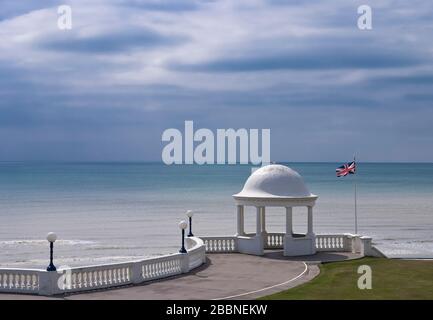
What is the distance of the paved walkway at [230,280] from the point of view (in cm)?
2167

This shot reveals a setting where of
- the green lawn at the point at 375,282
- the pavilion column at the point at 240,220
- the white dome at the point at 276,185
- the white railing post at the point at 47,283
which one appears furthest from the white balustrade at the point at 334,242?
the white railing post at the point at 47,283

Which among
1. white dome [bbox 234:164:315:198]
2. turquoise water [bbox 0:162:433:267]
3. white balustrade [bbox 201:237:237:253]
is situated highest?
white dome [bbox 234:164:315:198]

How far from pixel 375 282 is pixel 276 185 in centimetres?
850

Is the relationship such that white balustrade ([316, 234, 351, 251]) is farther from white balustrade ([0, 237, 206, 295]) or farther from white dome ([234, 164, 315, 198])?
white balustrade ([0, 237, 206, 295])

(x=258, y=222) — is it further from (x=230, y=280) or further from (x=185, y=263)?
(x=230, y=280)

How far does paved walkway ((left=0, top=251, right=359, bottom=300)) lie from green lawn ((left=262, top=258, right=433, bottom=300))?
673 mm

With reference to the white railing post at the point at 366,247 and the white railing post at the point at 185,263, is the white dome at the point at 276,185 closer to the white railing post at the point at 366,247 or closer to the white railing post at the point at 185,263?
the white railing post at the point at 366,247

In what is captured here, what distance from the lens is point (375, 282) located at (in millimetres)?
24547

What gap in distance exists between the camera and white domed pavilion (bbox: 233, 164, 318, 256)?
31.3 metres

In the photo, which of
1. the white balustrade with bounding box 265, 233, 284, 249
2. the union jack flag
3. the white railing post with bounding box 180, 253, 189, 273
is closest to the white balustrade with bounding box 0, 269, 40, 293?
the white railing post with bounding box 180, 253, 189, 273

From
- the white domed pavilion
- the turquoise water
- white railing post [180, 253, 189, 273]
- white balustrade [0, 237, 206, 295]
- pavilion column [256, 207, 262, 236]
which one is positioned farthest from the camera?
the turquoise water

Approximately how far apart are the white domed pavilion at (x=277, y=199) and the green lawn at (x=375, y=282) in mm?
2439
